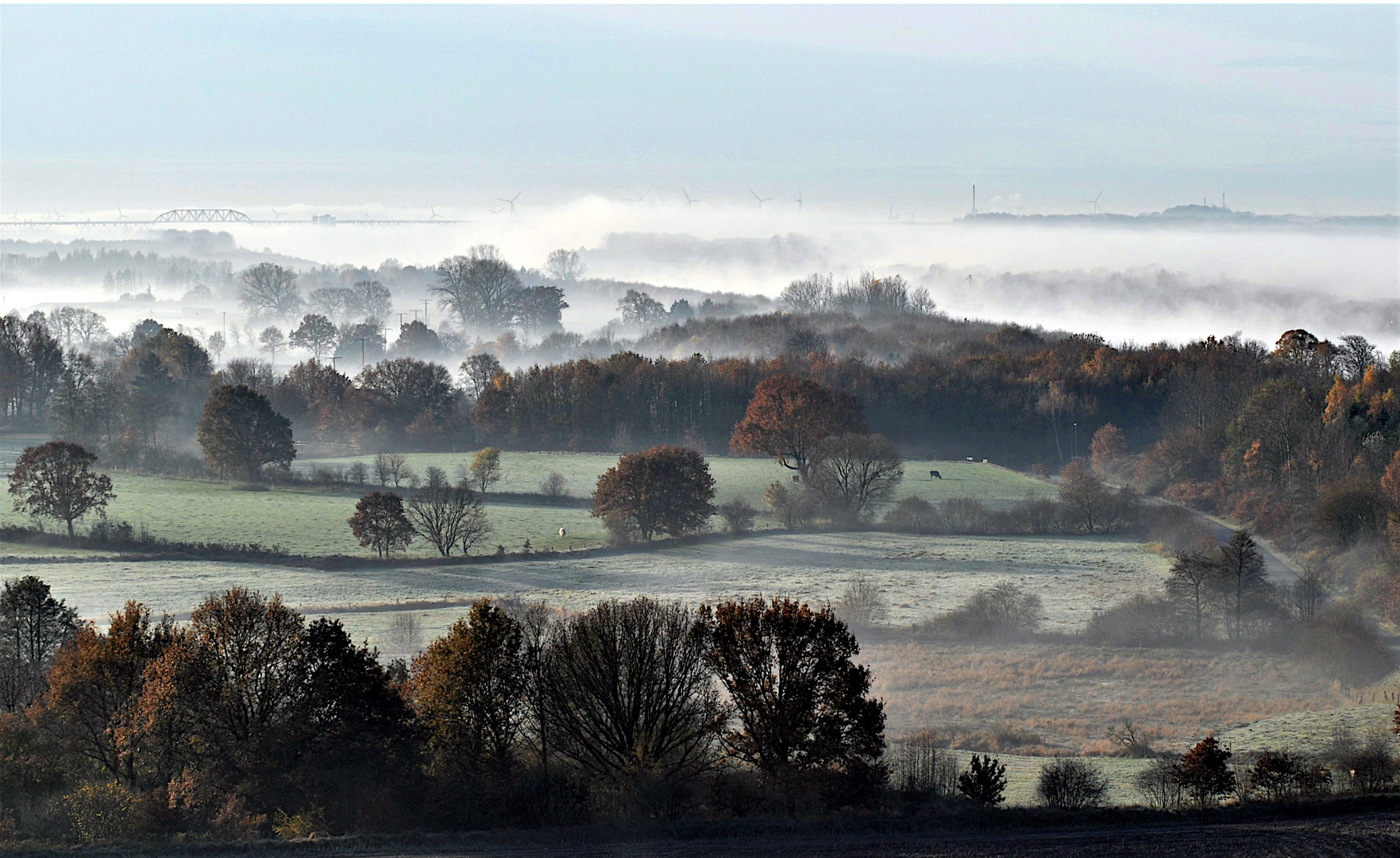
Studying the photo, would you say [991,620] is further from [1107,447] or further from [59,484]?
[1107,447]

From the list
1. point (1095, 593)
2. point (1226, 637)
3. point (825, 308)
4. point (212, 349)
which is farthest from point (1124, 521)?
point (212, 349)

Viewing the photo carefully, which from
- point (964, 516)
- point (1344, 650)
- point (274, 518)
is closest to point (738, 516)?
point (964, 516)

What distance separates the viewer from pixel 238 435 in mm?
80375

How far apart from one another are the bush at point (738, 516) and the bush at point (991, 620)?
783 inches

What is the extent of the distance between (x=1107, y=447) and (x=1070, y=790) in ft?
251

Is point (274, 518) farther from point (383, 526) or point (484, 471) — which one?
point (484, 471)

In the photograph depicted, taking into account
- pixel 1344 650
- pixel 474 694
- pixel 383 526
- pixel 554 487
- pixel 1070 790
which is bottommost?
pixel 1070 790

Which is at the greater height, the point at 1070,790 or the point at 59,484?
the point at 59,484

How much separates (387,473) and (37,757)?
5509 centimetres

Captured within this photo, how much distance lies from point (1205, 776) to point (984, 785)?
5405 millimetres

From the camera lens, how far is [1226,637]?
150 feet

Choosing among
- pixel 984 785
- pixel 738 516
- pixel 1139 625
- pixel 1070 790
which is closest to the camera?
pixel 984 785

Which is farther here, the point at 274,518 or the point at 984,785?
the point at 274,518

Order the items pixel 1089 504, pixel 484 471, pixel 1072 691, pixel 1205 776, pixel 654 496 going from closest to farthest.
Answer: pixel 1205 776
pixel 1072 691
pixel 654 496
pixel 1089 504
pixel 484 471
